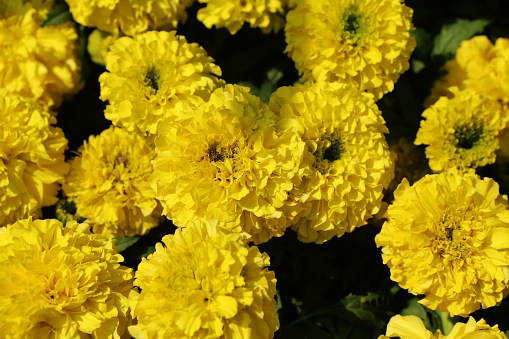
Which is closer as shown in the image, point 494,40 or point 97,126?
point 97,126

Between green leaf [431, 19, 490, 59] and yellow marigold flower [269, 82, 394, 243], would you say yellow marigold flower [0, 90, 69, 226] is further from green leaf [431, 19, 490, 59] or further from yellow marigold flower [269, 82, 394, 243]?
green leaf [431, 19, 490, 59]

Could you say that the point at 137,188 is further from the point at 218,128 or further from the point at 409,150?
the point at 409,150

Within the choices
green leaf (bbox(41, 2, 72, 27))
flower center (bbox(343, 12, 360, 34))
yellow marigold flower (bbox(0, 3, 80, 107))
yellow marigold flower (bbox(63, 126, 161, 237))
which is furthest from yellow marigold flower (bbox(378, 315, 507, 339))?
green leaf (bbox(41, 2, 72, 27))

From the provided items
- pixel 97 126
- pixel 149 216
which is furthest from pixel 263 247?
pixel 97 126

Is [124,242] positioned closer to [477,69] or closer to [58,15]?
[58,15]

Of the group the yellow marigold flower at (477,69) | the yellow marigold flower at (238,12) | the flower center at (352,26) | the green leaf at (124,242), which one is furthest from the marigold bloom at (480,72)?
the green leaf at (124,242)
